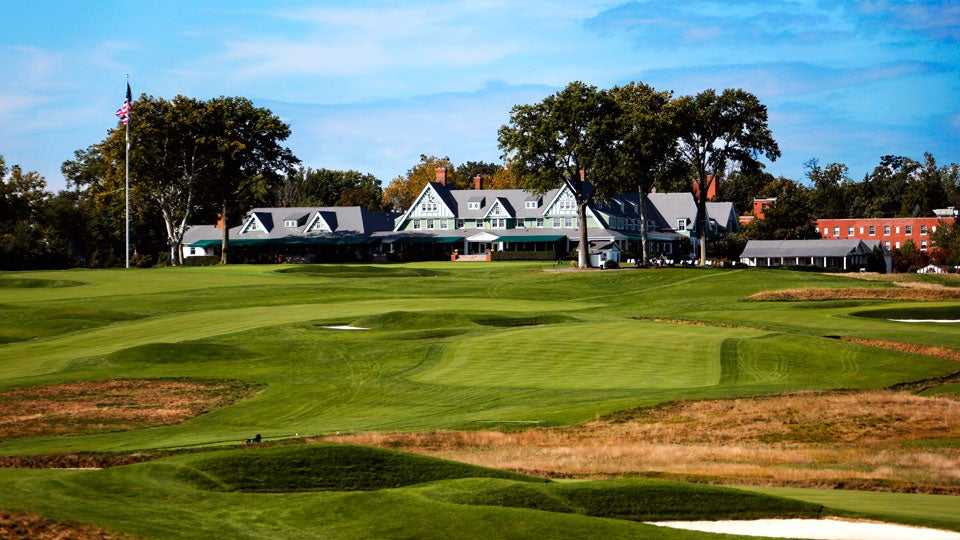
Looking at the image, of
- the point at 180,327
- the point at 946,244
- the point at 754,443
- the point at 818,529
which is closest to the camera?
the point at 818,529

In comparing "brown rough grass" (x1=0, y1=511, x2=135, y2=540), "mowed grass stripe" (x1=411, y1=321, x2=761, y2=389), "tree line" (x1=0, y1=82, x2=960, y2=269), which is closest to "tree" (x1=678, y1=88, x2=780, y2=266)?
"tree line" (x1=0, y1=82, x2=960, y2=269)

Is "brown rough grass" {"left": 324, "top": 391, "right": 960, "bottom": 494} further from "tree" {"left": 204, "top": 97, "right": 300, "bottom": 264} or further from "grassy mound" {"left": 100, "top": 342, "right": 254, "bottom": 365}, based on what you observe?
"tree" {"left": 204, "top": 97, "right": 300, "bottom": 264}

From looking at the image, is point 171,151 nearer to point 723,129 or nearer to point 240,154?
point 240,154

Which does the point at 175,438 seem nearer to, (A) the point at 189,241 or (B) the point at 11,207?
(B) the point at 11,207

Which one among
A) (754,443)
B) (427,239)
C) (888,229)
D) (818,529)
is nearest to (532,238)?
(427,239)

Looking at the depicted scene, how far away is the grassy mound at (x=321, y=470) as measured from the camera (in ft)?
58.2

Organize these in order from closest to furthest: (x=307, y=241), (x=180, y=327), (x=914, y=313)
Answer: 1. (x=180, y=327)
2. (x=914, y=313)
3. (x=307, y=241)

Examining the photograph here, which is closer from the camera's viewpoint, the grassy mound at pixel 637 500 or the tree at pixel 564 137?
the grassy mound at pixel 637 500

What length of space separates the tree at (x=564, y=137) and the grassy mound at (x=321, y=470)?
269 feet

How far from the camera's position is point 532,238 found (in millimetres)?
132000

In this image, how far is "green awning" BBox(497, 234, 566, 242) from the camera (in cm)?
13062

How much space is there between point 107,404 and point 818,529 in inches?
946

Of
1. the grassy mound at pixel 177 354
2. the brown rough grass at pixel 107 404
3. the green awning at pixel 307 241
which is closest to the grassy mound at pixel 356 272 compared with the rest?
the green awning at pixel 307 241

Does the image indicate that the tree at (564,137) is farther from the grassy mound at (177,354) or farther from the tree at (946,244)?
the grassy mound at (177,354)
